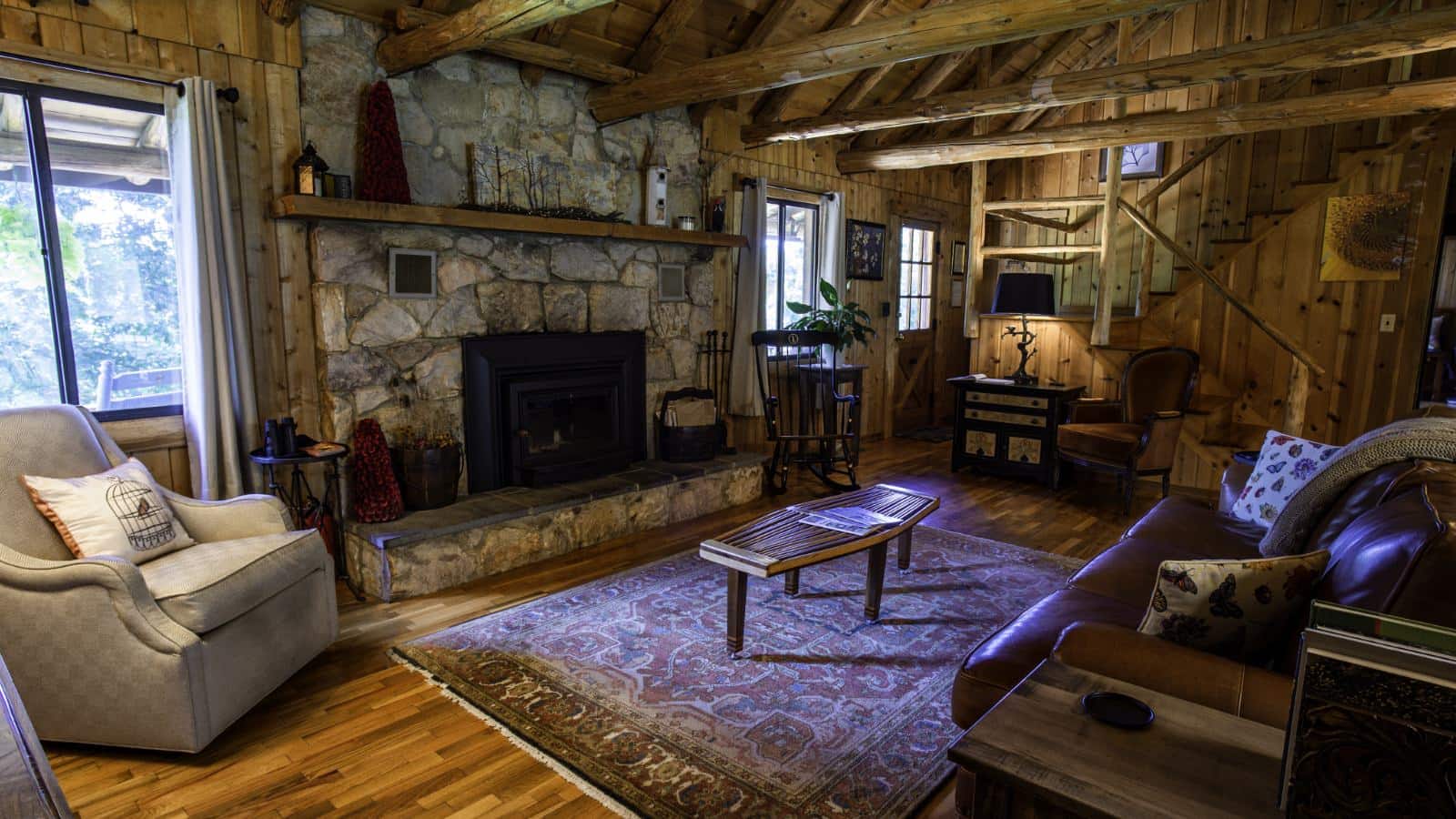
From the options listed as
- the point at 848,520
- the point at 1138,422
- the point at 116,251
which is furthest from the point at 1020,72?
the point at 116,251

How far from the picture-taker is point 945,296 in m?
7.96

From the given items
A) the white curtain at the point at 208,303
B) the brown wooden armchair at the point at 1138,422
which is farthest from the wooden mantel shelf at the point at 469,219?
the brown wooden armchair at the point at 1138,422

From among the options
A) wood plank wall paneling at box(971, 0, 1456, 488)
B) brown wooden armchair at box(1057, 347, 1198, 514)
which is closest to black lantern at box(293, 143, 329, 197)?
brown wooden armchair at box(1057, 347, 1198, 514)

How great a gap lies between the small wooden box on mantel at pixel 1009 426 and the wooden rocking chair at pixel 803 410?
885 mm

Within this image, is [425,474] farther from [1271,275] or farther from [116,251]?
[1271,275]

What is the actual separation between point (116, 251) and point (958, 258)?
275 inches

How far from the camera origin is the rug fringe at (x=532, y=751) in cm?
204

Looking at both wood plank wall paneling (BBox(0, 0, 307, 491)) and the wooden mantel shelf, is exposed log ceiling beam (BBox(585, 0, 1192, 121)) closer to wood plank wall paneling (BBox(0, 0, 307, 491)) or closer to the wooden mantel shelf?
the wooden mantel shelf

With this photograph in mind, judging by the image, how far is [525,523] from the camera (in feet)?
12.5

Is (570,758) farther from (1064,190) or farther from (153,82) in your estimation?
(1064,190)

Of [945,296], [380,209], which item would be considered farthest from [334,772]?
[945,296]

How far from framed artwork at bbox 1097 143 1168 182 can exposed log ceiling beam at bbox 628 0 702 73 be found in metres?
3.99

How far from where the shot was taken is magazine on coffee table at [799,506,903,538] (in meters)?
3.02

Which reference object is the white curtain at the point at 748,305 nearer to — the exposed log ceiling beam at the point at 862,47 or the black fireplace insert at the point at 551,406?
the black fireplace insert at the point at 551,406
